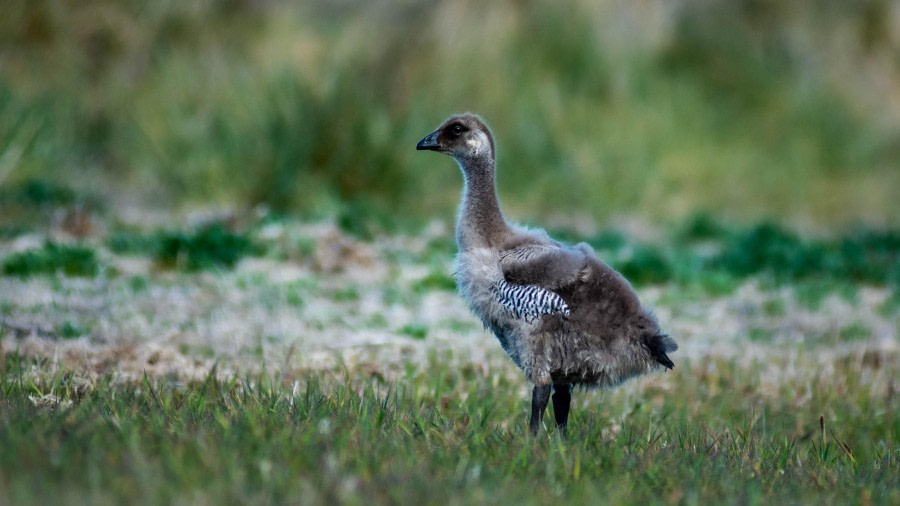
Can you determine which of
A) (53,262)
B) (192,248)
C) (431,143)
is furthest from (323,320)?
(431,143)

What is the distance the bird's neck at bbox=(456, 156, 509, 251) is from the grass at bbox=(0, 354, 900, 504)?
804 millimetres

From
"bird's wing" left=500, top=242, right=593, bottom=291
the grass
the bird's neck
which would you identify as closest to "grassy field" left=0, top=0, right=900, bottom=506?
the grass

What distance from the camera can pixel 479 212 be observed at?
583 cm

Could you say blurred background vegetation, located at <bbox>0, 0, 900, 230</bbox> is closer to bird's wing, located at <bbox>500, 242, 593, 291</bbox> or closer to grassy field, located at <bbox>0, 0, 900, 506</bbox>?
grassy field, located at <bbox>0, 0, 900, 506</bbox>

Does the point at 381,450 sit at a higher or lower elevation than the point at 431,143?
lower

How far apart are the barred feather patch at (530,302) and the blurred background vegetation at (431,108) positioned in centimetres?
718

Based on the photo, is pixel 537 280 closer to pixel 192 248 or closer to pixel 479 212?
pixel 479 212

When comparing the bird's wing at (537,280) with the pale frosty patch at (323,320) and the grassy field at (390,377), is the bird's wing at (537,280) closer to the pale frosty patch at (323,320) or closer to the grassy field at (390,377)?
the grassy field at (390,377)

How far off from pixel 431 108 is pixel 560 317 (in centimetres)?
996

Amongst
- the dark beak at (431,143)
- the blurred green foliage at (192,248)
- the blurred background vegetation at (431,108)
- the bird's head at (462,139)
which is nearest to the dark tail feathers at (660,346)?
the bird's head at (462,139)

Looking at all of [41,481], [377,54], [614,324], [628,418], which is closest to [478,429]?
[614,324]

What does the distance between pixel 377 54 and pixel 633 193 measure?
396cm

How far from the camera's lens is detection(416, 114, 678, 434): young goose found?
214 inches

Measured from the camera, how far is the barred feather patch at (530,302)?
539 cm
